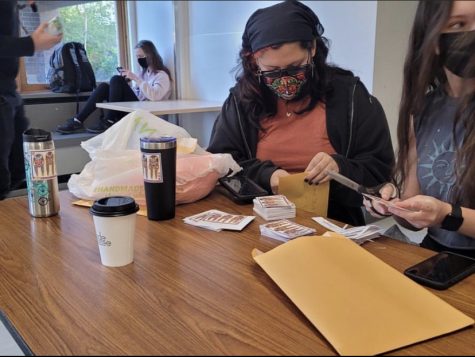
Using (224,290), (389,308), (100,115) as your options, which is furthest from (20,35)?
(389,308)

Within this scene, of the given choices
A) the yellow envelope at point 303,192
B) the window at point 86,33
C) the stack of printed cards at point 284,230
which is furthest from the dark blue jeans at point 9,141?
the stack of printed cards at point 284,230

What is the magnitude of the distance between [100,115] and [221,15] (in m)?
1.57

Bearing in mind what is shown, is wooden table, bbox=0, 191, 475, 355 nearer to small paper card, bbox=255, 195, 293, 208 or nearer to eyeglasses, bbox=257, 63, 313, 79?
small paper card, bbox=255, 195, 293, 208

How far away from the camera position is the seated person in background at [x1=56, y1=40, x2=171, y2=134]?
272cm

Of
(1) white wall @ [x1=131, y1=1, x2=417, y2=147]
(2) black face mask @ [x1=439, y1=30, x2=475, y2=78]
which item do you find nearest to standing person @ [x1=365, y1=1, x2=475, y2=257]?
(2) black face mask @ [x1=439, y1=30, x2=475, y2=78]

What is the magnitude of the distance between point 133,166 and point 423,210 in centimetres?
74

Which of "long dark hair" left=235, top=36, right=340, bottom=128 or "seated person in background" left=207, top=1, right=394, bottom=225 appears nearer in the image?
"seated person in background" left=207, top=1, right=394, bottom=225

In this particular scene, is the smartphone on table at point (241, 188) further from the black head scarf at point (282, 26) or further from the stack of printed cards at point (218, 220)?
the black head scarf at point (282, 26)

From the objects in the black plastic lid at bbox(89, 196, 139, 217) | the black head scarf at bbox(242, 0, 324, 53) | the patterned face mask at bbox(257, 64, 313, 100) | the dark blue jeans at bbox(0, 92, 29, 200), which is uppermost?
the black head scarf at bbox(242, 0, 324, 53)

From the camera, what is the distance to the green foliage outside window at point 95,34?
2.76m

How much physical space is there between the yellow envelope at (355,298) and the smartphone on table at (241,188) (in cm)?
41

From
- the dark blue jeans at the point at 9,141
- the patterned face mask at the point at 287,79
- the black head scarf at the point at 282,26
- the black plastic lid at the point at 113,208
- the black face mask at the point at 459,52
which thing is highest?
the black head scarf at the point at 282,26

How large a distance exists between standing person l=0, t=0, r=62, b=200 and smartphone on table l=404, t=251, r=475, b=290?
1.87 m

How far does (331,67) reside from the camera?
162 cm
